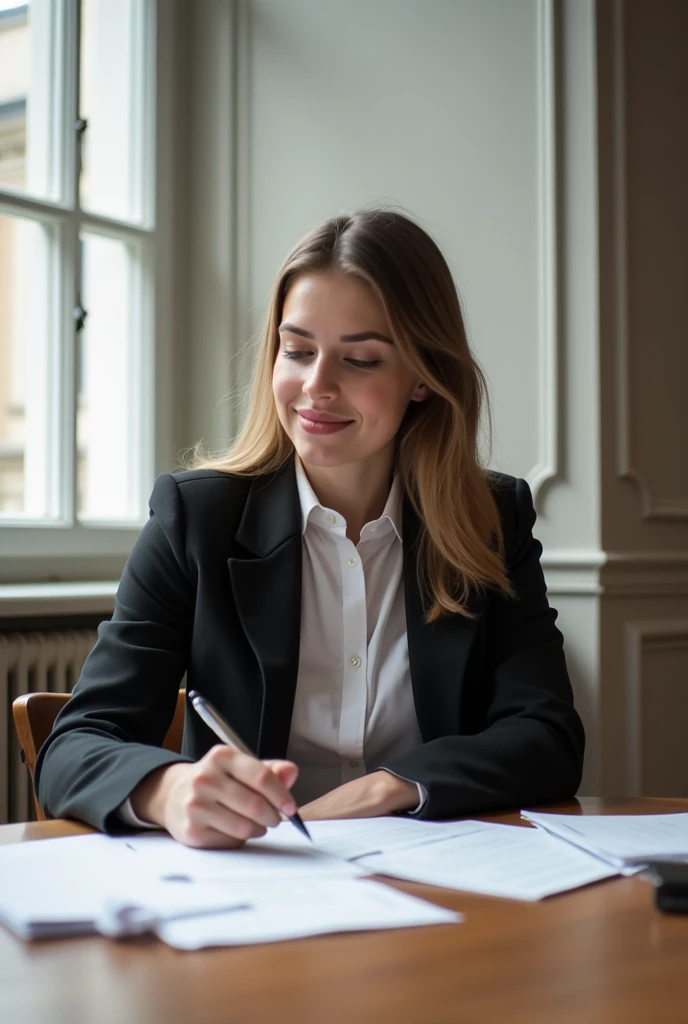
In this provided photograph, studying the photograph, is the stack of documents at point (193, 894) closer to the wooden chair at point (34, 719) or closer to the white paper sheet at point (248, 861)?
the white paper sheet at point (248, 861)

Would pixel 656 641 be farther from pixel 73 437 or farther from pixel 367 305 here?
pixel 73 437

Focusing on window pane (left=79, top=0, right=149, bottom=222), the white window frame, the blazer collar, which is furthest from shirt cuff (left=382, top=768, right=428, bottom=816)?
window pane (left=79, top=0, right=149, bottom=222)

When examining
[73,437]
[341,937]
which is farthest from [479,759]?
[73,437]

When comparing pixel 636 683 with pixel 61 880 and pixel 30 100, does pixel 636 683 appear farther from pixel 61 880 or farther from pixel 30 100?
pixel 30 100

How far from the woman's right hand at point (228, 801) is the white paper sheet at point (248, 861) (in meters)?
0.02

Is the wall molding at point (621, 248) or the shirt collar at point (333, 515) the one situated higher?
the wall molding at point (621, 248)

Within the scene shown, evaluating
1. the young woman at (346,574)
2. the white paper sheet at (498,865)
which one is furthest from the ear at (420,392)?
the white paper sheet at (498,865)

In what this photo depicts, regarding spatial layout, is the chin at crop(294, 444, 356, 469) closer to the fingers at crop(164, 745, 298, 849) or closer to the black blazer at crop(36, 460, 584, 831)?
the black blazer at crop(36, 460, 584, 831)

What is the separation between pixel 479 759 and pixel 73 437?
5.89ft

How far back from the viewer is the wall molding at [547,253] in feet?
8.09

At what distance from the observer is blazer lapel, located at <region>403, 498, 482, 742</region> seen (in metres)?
1.52

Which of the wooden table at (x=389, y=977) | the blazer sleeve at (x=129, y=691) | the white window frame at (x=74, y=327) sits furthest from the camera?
the white window frame at (x=74, y=327)

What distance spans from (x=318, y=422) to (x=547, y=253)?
3.75 feet

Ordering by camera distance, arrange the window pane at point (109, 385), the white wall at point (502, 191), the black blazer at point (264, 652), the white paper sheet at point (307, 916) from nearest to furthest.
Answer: the white paper sheet at point (307, 916) < the black blazer at point (264, 652) < the white wall at point (502, 191) < the window pane at point (109, 385)
